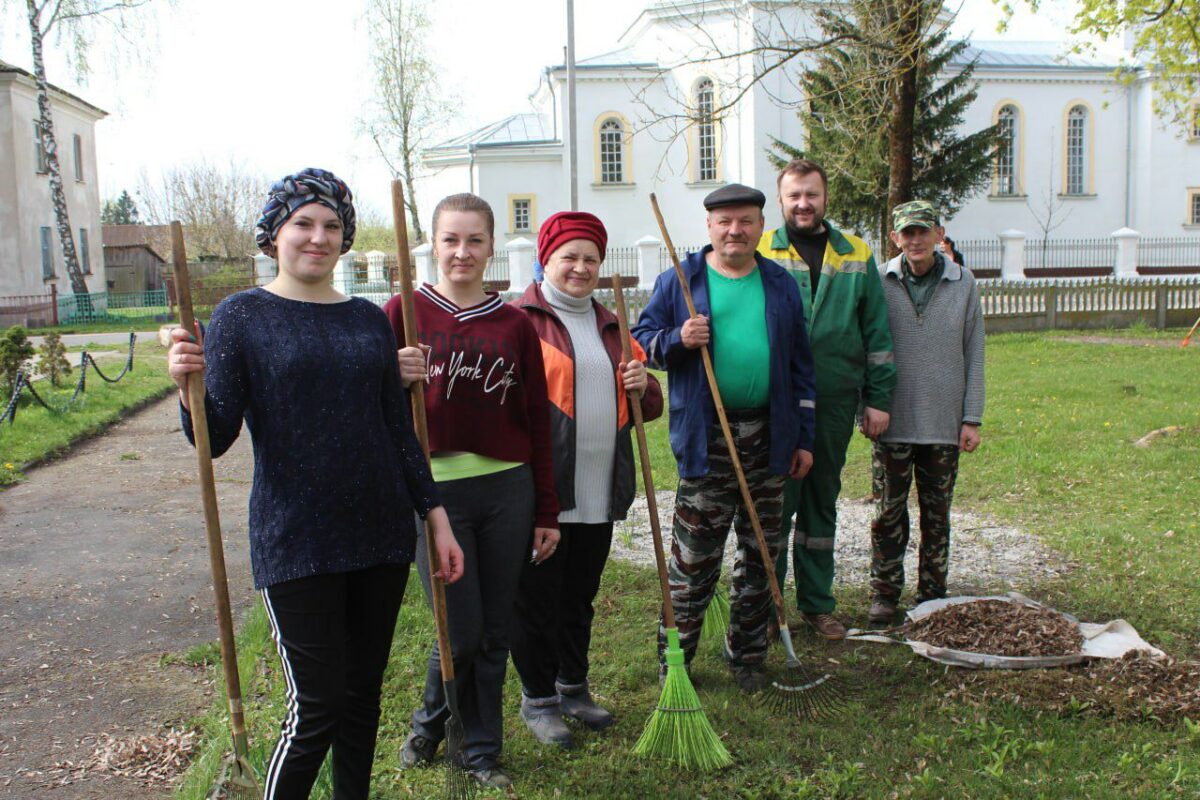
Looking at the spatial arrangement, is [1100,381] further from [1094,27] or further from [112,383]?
[112,383]

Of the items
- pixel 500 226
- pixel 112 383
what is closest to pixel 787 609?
pixel 112 383

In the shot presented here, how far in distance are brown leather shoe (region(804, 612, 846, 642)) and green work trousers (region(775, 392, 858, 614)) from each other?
0.10ft

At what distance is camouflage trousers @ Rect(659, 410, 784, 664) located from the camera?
398 cm

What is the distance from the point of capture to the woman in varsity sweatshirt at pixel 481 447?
3121 millimetres

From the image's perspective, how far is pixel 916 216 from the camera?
4602 millimetres

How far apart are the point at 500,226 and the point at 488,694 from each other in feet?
105

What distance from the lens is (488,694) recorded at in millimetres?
3299

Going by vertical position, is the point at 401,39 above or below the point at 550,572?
above

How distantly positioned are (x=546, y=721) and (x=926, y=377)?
7.91ft

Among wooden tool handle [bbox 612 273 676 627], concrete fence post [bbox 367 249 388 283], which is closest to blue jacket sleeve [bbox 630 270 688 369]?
wooden tool handle [bbox 612 273 676 627]

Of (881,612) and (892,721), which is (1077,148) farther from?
(892,721)

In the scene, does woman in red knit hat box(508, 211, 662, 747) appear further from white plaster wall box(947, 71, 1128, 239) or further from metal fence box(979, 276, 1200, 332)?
white plaster wall box(947, 71, 1128, 239)

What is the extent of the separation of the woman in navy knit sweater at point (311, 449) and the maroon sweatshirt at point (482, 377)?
18.7 inches

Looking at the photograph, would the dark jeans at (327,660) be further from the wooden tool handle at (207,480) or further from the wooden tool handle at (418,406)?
the wooden tool handle at (418,406)
